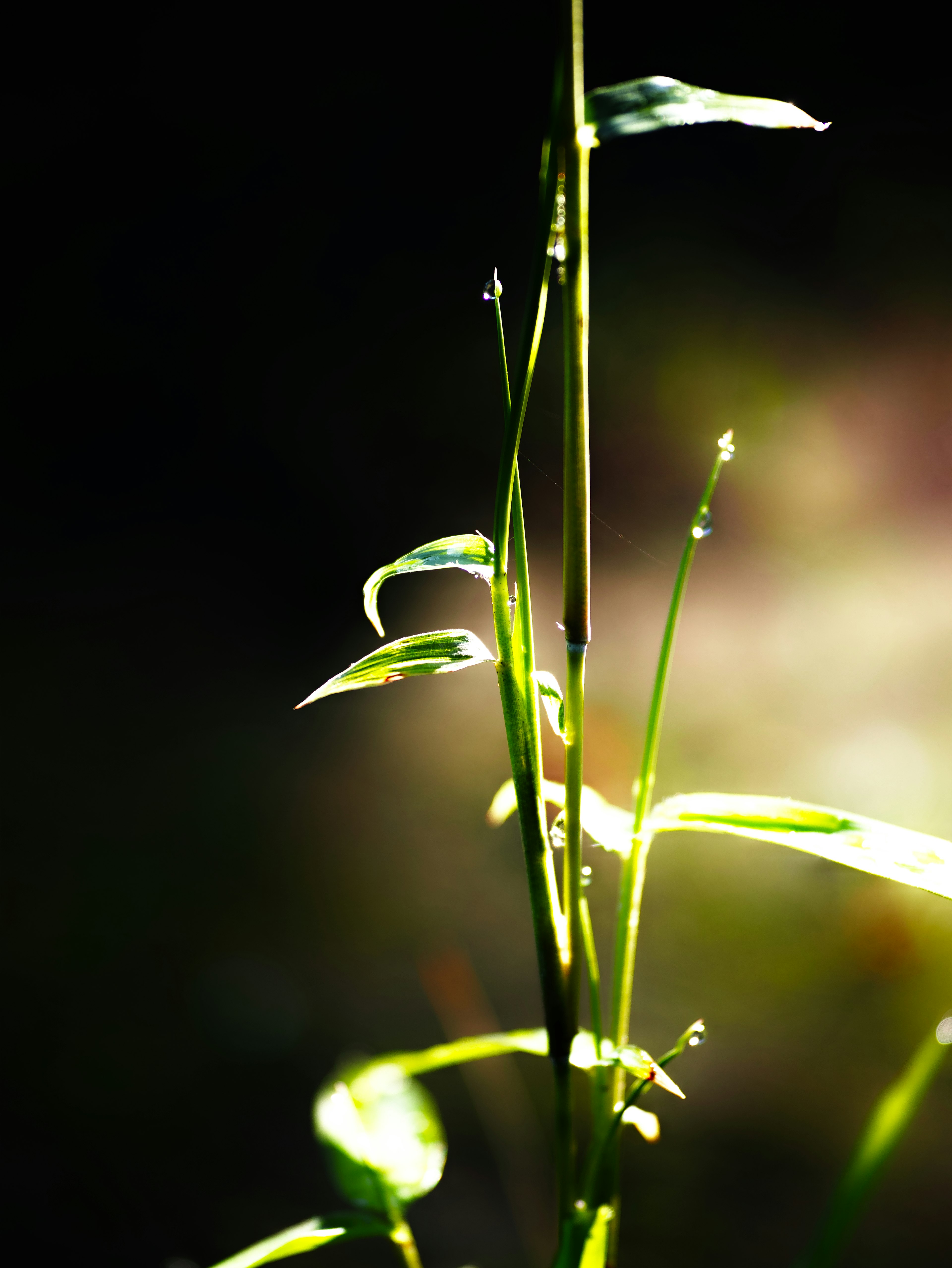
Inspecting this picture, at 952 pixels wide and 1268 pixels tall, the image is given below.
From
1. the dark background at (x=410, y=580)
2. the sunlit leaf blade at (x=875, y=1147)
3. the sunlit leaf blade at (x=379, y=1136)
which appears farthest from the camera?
the dark background at (x=410, y=580)

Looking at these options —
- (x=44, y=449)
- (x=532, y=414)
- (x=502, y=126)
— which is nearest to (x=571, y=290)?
(x=532, y=414)

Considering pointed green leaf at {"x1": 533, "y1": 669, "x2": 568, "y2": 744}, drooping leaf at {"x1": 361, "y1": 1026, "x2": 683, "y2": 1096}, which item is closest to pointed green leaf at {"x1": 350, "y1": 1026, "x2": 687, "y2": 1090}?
drooping leaf at {"x1": 361, "y1": 1026, "x2": 683, "y2": 1096}

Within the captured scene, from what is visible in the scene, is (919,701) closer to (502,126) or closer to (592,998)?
(592,998)

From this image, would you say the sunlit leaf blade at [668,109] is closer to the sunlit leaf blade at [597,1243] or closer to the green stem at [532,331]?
the green stem at [532,331]

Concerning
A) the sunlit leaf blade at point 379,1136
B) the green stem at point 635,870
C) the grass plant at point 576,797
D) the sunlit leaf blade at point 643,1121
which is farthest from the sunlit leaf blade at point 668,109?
the sunlit leaf blade at point 379,1136

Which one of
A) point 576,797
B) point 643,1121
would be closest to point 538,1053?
point 643,1121

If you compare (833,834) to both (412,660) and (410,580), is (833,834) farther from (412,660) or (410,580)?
(410,580)
